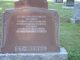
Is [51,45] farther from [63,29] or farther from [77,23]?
[77,23]

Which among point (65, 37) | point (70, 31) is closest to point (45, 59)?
point (65, 37)

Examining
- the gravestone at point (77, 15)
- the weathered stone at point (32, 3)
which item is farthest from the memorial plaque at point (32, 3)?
the gravestone at point (77, 15)

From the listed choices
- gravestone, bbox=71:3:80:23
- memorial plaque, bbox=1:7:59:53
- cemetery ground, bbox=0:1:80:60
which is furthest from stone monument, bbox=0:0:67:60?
gravestone, bbox=71:3:80:23

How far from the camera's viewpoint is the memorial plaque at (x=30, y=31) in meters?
6.57

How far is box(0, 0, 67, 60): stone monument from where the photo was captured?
21.5ft

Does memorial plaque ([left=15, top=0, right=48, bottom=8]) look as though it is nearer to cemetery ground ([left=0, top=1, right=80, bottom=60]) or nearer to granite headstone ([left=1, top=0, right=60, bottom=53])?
granite headstone ([left=1, top=0, right=60, bottom=53])

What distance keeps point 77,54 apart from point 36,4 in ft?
4.39

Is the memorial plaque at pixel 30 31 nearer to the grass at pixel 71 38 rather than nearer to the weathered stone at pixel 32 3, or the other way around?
the weathered stone at pixel 32 3

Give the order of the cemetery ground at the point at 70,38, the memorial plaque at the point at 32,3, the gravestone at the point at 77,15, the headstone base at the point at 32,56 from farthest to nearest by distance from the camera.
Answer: the gravestone at the point at 77,15
the cemetery ground at the point at 70,38
the memorial plaque at the point at 32,3
the headstone base at the point at 32,56

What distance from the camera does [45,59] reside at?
650 cm

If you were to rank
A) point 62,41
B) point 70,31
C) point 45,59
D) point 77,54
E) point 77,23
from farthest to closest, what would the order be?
point 77,23 → point 70,31 → point 62,41 → point 77,54 → point 45,59

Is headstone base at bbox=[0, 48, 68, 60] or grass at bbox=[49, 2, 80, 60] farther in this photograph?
grass at bbox=[49, 2, 80, 60]

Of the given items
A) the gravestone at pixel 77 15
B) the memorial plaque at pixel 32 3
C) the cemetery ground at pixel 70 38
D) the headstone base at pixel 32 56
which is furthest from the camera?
the gravestone at pixel 77 15

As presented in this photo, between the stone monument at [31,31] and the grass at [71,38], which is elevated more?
the stone monument at [31,31]
